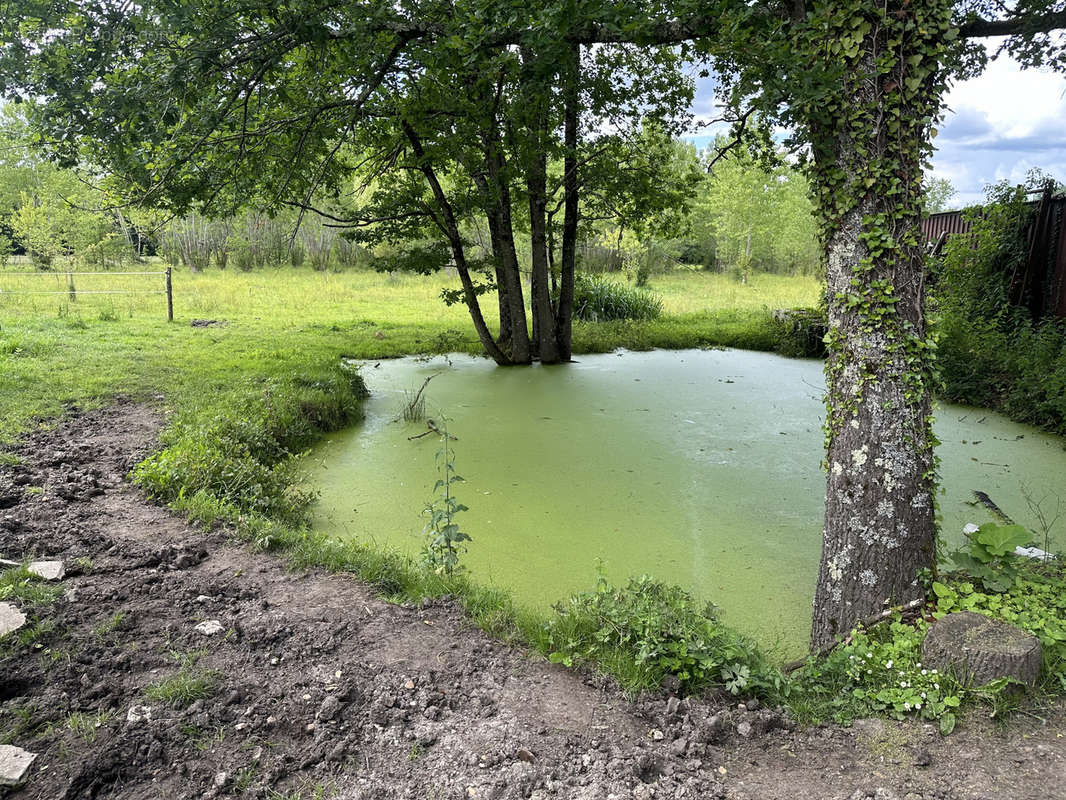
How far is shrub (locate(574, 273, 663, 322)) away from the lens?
37.5ft

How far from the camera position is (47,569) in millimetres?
2729

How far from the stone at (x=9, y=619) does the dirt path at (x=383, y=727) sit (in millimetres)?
102

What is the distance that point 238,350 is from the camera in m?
8.41

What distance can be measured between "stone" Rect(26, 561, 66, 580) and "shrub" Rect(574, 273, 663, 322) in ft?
29.9

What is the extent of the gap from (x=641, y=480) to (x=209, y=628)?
2.99 meters

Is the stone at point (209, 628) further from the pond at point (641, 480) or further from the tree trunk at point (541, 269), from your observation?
the tree trunk at point (541, 269)

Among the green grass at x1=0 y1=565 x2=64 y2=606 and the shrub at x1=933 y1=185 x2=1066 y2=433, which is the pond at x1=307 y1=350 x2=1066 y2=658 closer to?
the shrub at x1=933 y1=185 x2=1066 y2=433

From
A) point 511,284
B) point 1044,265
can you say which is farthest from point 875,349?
point 1044,265

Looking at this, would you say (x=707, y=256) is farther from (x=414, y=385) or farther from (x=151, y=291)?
(x=414, y=385)

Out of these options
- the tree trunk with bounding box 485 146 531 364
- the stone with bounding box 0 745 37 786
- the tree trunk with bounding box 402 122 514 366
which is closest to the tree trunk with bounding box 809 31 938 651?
the stone with bounding box 0 745 37 786

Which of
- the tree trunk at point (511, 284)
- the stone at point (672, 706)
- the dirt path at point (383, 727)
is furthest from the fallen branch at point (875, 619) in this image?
the tree trunk at point (511, 284)

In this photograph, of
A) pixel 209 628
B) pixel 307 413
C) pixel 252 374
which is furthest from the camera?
pixel 252 374

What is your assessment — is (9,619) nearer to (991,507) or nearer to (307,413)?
(307,413)

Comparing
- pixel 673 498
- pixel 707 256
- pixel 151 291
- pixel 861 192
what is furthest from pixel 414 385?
pixel 707 256
